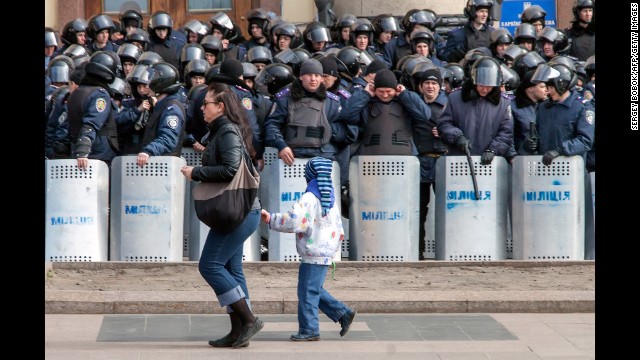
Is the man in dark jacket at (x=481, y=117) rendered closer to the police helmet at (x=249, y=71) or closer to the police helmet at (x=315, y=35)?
the police helmet at (x=249, y=71)

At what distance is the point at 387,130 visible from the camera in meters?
12.2

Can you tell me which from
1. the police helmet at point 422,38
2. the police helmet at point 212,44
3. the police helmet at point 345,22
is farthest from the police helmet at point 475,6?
the police helmet at point 212,44

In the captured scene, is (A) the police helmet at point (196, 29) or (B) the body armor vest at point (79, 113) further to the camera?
(A) the police helmet at point (196, 29)

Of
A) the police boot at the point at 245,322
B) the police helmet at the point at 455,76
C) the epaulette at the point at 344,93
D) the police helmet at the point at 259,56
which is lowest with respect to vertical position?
the police boot at the point at 245,322

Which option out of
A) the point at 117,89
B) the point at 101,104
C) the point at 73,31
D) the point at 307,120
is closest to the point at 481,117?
the point at 307,120

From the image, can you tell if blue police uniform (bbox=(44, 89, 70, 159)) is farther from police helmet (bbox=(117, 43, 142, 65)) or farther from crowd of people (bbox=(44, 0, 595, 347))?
police helmet (bbox=(117, 43, 142, 65))

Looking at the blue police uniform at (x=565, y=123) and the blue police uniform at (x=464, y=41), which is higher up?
the blue police uniform at (x=464, y=41)

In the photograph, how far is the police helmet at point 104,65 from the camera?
41.3 feet

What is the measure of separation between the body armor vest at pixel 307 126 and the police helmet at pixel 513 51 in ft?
16.7

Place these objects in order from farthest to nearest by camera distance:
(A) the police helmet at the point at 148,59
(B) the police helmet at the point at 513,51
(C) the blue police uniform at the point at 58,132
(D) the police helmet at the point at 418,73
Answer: (B) the police helmet at the point at 513,51
(A) the police helmet at the point at 148,59
(D) the police helmet at the point at 418,73
(C) the blue police uniform at the point at 58,132

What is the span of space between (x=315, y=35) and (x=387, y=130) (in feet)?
18.7

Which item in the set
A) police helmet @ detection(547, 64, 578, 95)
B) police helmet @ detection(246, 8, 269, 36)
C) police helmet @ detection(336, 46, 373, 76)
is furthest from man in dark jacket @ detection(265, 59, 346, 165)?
police helmet @ detection(246, 8, 269, 36)
